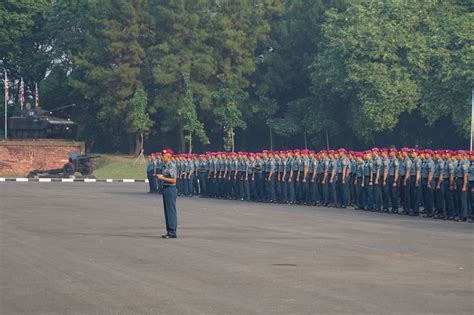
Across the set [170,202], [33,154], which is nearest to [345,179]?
[170,202]

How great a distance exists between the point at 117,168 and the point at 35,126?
6.37 m

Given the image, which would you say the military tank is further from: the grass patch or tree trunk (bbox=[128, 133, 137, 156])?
tree trunk (bbox=[128, 133, 137, 156])

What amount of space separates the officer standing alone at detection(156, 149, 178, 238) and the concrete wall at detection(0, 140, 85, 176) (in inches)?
2035

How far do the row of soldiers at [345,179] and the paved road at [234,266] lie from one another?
1.92 m

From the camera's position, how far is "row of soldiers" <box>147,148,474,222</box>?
93.7 ft

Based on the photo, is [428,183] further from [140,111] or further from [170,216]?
[140,111]

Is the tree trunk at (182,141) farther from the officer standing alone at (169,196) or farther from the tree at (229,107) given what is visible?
the officer standing alone at (169,196)

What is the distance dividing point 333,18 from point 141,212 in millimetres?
39598

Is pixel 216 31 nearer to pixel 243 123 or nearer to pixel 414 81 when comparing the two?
pixel 243 123

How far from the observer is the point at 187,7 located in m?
77.7

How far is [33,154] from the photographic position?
2859 inches

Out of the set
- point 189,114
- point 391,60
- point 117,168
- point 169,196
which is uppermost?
point 391,60

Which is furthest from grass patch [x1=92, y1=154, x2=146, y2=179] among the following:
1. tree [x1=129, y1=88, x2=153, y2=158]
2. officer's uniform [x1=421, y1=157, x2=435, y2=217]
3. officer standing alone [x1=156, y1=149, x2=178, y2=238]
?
officer standing alone [x1=156, y1=149, x2=178, y2=238]

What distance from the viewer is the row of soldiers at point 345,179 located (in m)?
28.5
